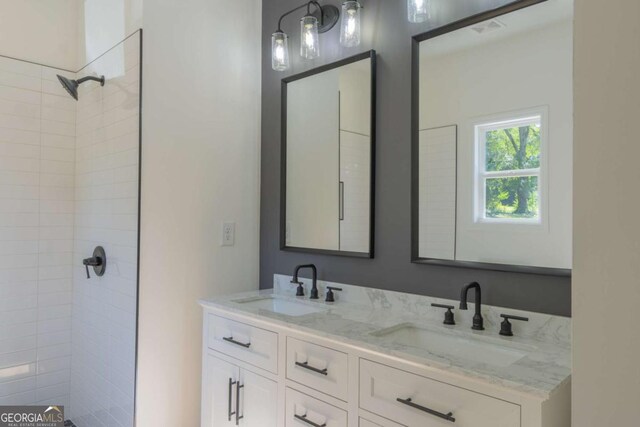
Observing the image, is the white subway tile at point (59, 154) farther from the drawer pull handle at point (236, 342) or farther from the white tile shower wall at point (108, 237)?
the drawer pull handle at point (236, 342)

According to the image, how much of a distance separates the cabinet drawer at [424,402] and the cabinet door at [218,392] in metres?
0.66

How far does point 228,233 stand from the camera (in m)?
2.24

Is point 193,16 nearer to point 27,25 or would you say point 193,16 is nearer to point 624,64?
point 27,25

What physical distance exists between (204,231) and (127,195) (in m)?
0.40

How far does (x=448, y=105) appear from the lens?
1629 millimetres

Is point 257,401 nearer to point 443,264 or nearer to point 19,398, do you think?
point 443,264

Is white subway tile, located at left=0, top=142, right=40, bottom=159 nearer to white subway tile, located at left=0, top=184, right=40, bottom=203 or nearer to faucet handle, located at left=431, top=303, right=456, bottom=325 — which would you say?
white subway tile, located at left=0, top=184, right=40, bottom=203

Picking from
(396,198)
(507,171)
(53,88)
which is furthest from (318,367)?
(53,88)

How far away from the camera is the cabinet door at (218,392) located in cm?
169

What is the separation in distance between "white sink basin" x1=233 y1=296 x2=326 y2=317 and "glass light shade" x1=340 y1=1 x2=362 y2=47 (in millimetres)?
1205

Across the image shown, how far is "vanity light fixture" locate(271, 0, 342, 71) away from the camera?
1.99 meters

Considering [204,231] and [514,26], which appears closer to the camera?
[514,26]

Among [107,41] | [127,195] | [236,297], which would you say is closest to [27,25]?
[107,41]

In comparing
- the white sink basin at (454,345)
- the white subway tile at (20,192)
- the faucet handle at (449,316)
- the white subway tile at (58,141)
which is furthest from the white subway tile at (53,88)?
the faucet handle at (449,316)
